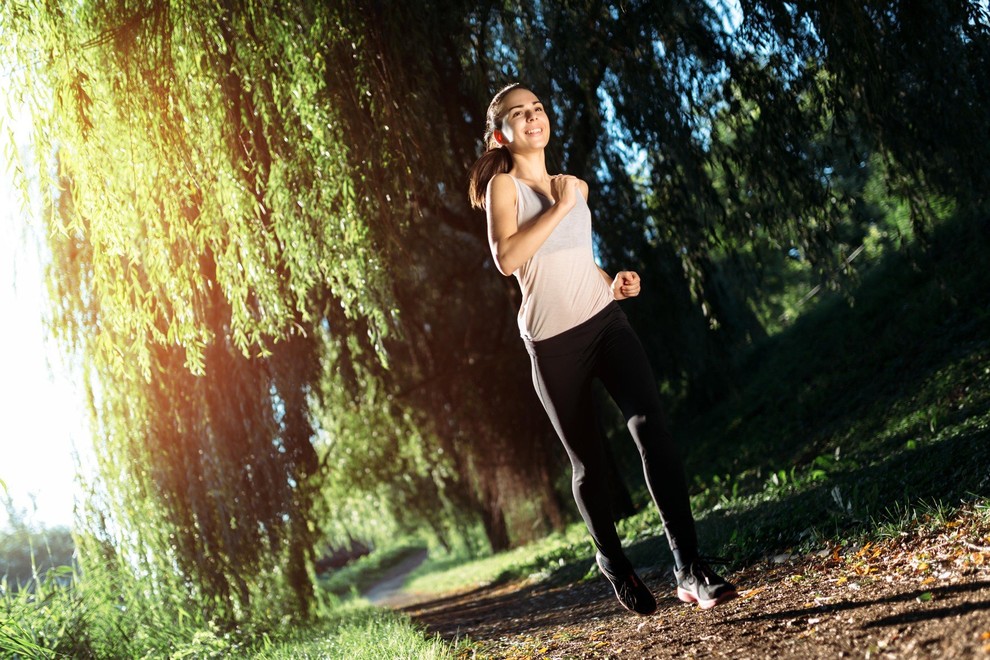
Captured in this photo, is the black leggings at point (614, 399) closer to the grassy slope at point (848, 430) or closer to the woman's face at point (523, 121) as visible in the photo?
the woman's face at point (523, 121)

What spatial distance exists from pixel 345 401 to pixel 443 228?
2.37m

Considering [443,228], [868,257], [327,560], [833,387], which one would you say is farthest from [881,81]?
[327,560]

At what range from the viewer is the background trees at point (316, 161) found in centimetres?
512

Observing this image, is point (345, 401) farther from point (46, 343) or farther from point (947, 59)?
point (947, 59)

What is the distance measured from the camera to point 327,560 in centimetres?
3095

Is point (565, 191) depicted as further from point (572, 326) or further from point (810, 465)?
point (810, 465)

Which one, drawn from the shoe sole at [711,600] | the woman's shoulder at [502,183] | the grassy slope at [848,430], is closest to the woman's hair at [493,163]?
the woman's shoulder at [502,183]

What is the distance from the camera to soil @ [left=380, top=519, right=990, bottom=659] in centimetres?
259

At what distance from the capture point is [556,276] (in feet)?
10.3

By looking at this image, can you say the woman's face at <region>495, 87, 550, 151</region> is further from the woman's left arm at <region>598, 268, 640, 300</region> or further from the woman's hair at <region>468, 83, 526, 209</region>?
the woman's left arm at <region>598, 268, 640, 300</region>

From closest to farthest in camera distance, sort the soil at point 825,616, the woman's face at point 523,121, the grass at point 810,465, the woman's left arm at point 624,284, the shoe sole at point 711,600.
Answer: the soil at point 825,616 → the shoe sole at point 711,600 → the woman's face at point 523,121 → the woman's left arm at point 624,284 → the grass at point 810,465

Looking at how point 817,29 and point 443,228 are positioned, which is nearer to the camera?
point 817,29

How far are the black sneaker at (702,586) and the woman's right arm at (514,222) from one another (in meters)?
1.18

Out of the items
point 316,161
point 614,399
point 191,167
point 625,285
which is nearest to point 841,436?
point 316,161
